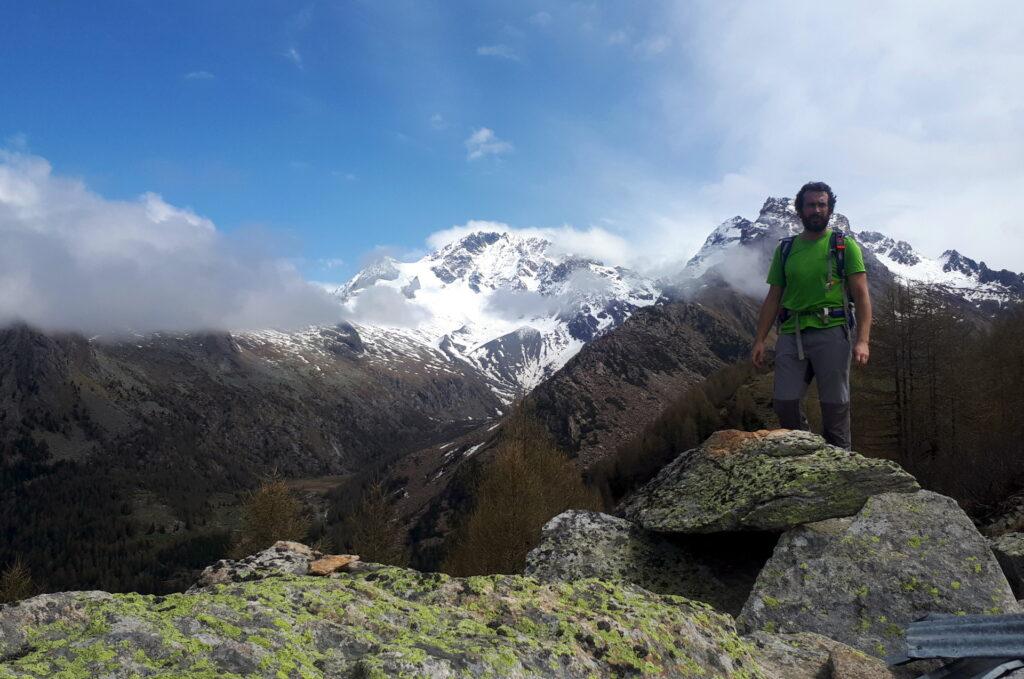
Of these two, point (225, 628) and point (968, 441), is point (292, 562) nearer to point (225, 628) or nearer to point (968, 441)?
point (225, 628)

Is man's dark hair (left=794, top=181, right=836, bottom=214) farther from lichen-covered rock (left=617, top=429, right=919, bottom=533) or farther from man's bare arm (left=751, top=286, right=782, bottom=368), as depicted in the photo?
lichen-covered rock (left=617, top=429, right=919, bottom=533)

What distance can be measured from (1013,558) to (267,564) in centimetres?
1103

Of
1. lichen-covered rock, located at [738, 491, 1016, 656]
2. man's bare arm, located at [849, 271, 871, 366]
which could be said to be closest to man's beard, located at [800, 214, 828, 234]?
man's bare arm, located at [849, 271, 871, 366]

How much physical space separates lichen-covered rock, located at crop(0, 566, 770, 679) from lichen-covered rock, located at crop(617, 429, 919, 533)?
3244mm

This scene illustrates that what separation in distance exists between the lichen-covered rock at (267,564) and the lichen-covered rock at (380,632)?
6.67 ft

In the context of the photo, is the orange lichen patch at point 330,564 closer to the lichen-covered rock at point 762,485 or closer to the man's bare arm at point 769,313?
the lichen-covered rock at point 762,485

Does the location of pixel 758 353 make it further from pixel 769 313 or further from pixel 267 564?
pixel 267 564

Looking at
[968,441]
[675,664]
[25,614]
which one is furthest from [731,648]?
[968,441]

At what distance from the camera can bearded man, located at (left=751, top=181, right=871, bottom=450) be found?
31.2ft

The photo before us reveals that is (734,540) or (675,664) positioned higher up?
(734,540)

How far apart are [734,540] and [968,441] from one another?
27.0m

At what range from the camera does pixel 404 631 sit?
4105 mm

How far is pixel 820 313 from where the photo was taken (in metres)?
9.58

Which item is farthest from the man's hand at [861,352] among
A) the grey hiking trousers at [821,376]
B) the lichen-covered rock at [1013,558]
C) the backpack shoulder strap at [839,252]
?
the lichen-covered rock at [1013,558]
